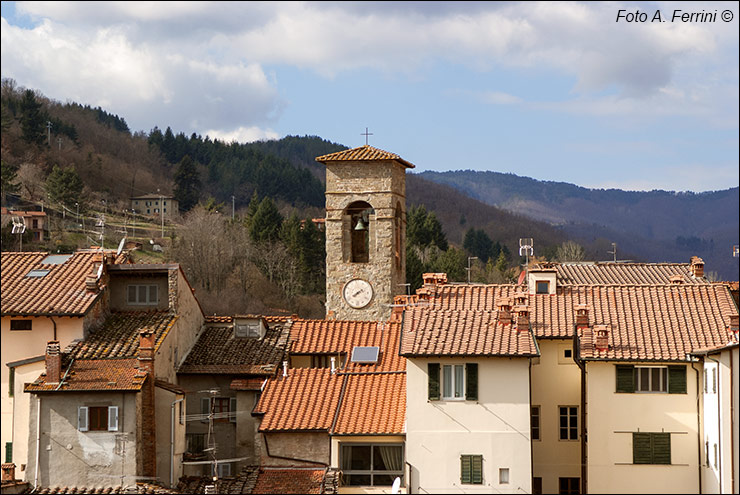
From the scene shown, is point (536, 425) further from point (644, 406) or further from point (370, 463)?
point (370, 463)

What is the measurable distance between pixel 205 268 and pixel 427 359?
189 feet

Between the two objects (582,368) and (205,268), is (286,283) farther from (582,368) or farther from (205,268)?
(582,368)

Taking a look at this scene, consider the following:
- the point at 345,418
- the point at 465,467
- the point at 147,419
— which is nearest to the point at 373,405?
the point at 345,418

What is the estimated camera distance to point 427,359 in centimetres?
3022

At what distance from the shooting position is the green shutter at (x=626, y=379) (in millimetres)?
31766

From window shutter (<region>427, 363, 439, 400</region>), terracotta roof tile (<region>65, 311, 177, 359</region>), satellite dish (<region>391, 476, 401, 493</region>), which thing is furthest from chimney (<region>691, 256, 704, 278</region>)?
terracotta roof tile (<region>65, 311, 177, 359</region>)

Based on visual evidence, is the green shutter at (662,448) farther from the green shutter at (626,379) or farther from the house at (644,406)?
the green shutter at (626,379)

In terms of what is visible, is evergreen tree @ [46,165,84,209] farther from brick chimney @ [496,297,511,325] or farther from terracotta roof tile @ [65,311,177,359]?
brick chimney @ [496,297,511,325]

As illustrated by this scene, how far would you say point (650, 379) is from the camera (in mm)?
31750

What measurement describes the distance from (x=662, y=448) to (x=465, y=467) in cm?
615

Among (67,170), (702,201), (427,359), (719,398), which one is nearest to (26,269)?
(427,359)

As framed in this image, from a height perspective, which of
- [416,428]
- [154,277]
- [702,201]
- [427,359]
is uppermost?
[702,201]

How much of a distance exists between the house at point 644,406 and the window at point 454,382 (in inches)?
149

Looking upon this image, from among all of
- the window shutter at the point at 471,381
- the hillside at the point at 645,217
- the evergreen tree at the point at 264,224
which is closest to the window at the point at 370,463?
the window shutter at the point at 471,381
